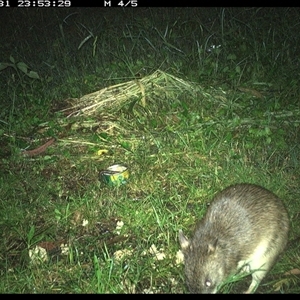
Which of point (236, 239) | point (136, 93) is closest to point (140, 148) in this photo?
point (136, 93)

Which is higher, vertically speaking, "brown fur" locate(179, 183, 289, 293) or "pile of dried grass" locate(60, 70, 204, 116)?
"pile of dried grass" locate(60, 70, 204, 116)

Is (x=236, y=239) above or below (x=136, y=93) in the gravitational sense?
below

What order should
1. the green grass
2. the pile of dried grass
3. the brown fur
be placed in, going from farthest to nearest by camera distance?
the pile of dried grass
the green grass
the brown fur

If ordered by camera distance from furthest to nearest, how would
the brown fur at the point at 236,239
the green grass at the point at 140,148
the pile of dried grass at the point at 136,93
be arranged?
the pile of dried grass at the point at 136,93
the green grass at the point at 140,148
the brown fur at the point at 236,239

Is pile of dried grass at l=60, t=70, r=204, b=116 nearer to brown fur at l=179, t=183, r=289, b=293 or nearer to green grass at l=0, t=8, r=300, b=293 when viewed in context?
green grass at l=0, t=8, r=300, b=293

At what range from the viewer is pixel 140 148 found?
4.89 m

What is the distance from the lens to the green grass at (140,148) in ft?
11.1

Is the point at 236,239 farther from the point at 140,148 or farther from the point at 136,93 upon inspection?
the point at 136,93

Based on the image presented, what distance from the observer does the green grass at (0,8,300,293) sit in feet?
11.1

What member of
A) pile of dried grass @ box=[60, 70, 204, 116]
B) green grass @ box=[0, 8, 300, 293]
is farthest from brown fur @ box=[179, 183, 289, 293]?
pile of dried grass @ box=[60, 70, 204, 116]

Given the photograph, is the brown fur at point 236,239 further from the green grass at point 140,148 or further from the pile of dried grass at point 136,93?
the pile of dried grass at point 136,93

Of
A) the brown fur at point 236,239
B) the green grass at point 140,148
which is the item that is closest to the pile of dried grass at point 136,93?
the green grass at point 140,148
